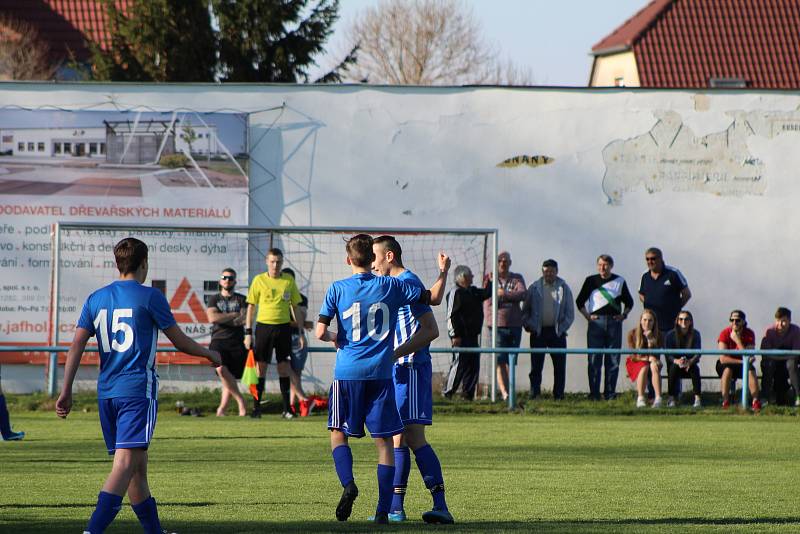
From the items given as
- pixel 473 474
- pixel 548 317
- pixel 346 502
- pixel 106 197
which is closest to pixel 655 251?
pixel 548 317

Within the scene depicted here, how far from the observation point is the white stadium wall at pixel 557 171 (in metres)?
19.5

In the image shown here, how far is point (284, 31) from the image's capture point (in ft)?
103

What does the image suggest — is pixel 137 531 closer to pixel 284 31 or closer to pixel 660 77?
pixel 284 31

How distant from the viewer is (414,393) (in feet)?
26.9

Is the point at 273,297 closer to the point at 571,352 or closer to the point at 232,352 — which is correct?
the point at 232,352

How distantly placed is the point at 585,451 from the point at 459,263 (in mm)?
6740

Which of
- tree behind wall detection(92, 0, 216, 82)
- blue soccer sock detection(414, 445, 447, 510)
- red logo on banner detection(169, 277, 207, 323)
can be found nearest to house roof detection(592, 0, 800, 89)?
tree behind wall detection(92, 0, 216, 82)

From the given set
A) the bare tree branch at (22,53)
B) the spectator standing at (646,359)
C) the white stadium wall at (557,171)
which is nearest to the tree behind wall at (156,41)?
the bare tree branch at (22,53)

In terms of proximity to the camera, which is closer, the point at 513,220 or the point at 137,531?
the point at 137,531

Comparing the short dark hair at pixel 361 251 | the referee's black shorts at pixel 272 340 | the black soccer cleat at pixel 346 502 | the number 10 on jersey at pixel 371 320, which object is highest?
the short dark hair at pixel 361 251

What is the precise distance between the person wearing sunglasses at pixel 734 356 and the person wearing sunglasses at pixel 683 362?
0.36 m

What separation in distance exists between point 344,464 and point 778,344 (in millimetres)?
11860

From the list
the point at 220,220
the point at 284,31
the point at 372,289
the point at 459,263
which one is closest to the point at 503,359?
the point at 459,263

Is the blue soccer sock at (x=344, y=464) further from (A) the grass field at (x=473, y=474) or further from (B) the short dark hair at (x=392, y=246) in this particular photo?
(B) the short dark hair at (x=392, y=246)
